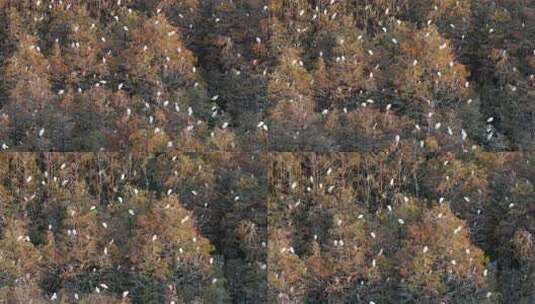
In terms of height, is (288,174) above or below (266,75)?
below

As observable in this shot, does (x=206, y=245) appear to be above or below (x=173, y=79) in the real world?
below

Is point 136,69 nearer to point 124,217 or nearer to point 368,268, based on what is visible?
point 124,217

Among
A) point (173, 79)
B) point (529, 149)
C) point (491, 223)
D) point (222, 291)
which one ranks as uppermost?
point (173, 79)

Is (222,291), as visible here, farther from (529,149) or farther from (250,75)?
(529,149)

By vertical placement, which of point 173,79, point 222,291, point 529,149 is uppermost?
point 173,79

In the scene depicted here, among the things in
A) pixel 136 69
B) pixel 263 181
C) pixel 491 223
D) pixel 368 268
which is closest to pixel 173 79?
pixel 136 69

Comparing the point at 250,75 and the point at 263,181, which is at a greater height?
the point at 250,75

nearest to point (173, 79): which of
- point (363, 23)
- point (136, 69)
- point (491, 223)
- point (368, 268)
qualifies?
point (136, 69)

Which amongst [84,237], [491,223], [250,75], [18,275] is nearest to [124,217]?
[84,237]
